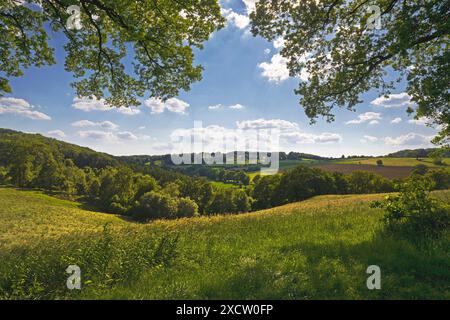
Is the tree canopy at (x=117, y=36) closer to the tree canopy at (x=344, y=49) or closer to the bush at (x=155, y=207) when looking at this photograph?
the tree canopy at (x=344, y=49)

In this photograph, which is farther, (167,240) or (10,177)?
(10,177)

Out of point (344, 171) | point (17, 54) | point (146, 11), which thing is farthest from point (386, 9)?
point (344, 171)

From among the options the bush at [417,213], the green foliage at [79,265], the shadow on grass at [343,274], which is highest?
the bush at [417,213]

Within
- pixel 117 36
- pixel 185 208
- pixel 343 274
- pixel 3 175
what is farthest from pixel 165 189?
pixel 343 274

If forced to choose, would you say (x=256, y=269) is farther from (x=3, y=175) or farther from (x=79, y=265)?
(x=3, y=175)

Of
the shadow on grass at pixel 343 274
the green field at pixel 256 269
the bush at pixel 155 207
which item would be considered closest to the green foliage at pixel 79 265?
the green field at pixel 256 269

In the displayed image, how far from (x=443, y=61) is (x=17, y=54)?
1654cm

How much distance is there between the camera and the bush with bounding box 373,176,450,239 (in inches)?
297

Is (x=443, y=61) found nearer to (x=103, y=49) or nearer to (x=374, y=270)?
(x=374, y=270)

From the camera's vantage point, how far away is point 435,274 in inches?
214

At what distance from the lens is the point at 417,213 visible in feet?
25.8

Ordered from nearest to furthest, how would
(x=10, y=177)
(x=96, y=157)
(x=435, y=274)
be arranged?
(x=435, y=274) < (x=10, y=177) < (x=96, y=157)

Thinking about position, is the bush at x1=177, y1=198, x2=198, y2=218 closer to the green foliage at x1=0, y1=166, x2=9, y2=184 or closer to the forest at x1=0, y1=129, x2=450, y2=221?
the forest at x1=0, y1=129, x2=450, y2=221

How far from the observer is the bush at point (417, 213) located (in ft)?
24.8
